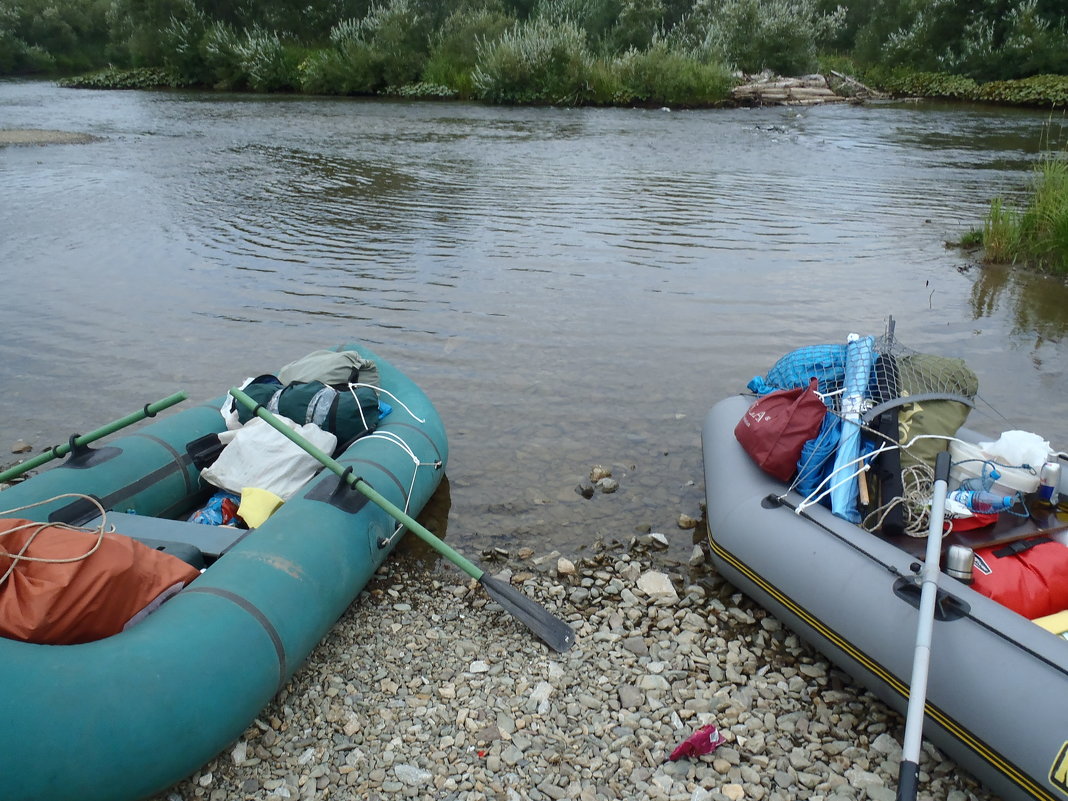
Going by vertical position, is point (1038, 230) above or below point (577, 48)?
below

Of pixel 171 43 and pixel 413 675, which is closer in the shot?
pixel 413 675

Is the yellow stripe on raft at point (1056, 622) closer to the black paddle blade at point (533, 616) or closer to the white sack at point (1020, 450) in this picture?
the white sack at point (1020, 450)

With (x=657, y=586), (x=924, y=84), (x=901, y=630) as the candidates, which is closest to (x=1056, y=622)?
(x=901, y=630)

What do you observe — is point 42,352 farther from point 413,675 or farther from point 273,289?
point 413,675

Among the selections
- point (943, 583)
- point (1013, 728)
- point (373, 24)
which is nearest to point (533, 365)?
point (943, 583)

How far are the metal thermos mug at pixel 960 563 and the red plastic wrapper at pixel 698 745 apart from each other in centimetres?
102

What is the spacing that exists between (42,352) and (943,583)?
6123 mm

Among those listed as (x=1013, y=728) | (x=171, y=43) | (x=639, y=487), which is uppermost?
(x=171, y=43)

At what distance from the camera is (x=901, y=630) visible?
9.34 ft

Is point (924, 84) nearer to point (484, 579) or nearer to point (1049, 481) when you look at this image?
point (1049, 481)

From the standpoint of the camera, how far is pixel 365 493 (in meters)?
3.48

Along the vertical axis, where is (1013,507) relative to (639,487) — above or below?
above

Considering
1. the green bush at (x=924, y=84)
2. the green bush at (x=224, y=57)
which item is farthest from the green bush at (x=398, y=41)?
the green bush at (x=924, y=84)

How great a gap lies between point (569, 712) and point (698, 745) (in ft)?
1.52
